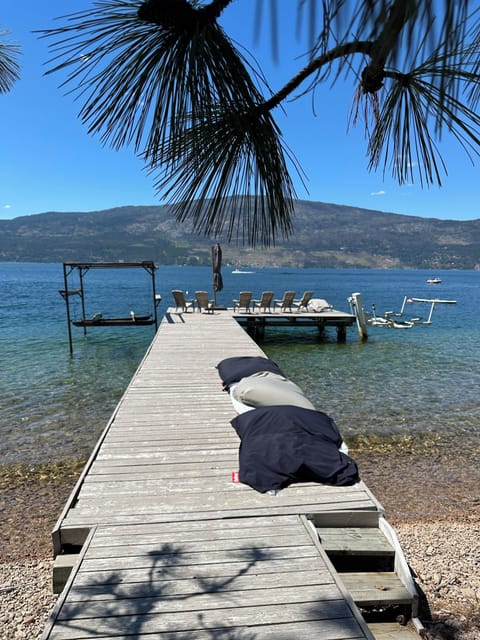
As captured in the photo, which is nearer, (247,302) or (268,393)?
(268,393)

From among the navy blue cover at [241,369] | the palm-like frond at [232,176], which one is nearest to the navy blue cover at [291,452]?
the navy blue cover at [241,369]

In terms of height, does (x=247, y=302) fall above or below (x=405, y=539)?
above

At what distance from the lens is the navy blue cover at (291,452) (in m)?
3.97

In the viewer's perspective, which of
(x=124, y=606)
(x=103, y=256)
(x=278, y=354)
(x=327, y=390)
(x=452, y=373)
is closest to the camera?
(x=124, y=606)

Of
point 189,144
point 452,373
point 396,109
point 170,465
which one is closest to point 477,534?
point 170,465

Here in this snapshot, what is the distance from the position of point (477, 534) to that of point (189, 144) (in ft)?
17.7

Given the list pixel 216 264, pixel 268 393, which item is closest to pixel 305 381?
pixel 268 393

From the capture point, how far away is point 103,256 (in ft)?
602

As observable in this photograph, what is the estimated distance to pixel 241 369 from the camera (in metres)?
7.27

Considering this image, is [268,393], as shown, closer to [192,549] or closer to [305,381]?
[192,549]

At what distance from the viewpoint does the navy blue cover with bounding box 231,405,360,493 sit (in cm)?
397

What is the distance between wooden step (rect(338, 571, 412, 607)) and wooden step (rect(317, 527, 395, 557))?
0.16 metres

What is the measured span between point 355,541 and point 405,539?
181 centimetres

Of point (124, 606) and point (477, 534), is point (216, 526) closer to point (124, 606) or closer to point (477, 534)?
point (124, 606)
